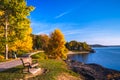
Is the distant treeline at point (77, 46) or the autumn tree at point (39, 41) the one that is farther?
the distant treeline at point (77, 46)

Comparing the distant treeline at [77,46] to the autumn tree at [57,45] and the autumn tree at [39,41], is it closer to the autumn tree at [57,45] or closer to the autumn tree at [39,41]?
the autumn tree at [39,41]

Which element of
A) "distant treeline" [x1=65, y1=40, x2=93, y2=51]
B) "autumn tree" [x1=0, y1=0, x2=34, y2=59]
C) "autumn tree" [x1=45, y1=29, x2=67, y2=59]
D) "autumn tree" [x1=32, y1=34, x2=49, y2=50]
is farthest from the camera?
"distant treeline" [x1=65, y1=40, x2=93, y2=51]

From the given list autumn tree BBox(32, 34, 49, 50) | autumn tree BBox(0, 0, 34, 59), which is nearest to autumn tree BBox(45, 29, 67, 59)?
autumn tree BBox(0, 0, 34, 59)

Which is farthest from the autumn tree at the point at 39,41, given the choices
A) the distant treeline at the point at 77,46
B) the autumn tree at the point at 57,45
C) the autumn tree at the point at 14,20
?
the autumn tree at the point at 14,20

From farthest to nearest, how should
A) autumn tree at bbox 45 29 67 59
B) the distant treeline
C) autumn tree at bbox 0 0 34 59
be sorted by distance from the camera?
the distant treeline
autumn tree at bbox 45 29 67 59
autumn tree at bbox 0 0 34 59

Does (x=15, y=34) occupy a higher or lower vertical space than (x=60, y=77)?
higher

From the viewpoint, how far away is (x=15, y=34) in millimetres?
26500

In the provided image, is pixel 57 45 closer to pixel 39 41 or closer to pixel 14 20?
pixel 14 20

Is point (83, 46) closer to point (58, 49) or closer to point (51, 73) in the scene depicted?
point (58, 49)

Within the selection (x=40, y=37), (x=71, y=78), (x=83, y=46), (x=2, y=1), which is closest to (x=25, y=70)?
(x=71, y=78)

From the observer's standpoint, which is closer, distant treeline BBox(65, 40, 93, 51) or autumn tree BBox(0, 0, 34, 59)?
autumn tree BBox(0, 0, 34, 59)

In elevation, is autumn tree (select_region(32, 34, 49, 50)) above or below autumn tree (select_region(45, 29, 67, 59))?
above

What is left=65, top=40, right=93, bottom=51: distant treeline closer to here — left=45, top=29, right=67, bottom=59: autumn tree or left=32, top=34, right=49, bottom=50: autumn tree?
left=32, top=34, right=49, bottom=50: autumn tree

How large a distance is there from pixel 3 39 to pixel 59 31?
26.1 metres
